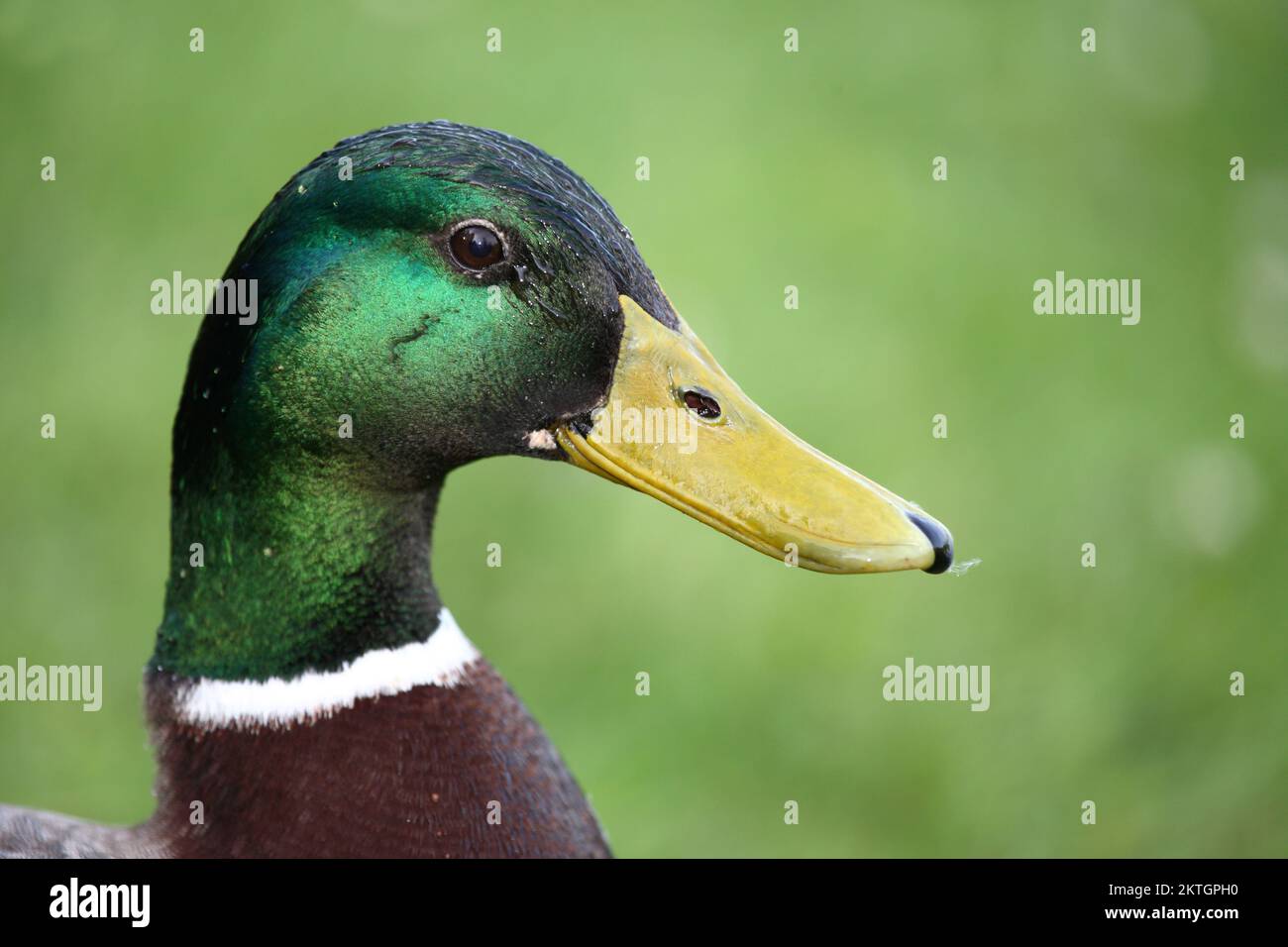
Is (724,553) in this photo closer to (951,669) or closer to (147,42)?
(951,669)

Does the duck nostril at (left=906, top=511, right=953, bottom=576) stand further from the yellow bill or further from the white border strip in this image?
the white border strip

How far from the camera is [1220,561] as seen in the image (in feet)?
12.9

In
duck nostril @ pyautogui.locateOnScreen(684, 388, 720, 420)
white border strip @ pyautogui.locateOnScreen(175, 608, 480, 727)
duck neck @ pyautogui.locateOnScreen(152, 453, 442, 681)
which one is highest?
duck nostril @ pyautogui.locateOnScreen(684, 388, 720, 420)

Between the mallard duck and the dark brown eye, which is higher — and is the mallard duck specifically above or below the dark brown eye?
below

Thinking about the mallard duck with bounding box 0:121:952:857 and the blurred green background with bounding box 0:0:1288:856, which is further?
the blurred green background with bounding box 0:0:1288:856

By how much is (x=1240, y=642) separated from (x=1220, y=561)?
0.27 metres

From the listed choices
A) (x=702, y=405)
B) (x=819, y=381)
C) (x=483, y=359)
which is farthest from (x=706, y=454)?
(x=819, y=381)

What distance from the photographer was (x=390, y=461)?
1.85 meters

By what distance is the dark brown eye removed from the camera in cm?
176

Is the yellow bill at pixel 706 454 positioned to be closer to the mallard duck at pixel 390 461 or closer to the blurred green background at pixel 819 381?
the mallard duck at pixel 390 461

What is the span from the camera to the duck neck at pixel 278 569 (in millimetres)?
1823

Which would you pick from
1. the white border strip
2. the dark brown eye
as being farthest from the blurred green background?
the dark brown eye

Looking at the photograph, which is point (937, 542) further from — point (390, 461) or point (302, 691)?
point (302, 691)

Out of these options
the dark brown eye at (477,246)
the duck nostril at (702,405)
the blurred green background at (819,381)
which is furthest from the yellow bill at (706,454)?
the blurred green background at (819,381)
